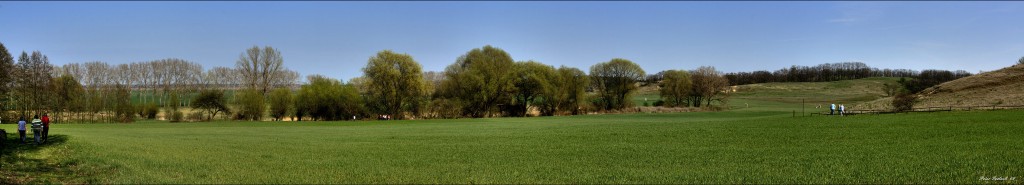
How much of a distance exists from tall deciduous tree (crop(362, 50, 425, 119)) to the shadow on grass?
53.2m

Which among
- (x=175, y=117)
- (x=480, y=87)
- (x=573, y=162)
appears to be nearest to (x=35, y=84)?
(x=175, y=117)

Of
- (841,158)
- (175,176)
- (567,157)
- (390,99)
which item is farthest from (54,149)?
(390,99)

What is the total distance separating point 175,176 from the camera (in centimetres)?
1444

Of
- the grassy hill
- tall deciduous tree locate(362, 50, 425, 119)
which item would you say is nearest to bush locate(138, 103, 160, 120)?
tall deciduous tree locate(362, 50, 425, 119)

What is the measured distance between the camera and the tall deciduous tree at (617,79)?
3903 inches

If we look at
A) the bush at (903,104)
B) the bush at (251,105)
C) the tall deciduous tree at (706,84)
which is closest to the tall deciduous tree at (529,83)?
the tall deciduous tree at (706,84)

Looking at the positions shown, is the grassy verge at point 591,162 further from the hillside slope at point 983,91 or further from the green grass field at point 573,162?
the hillside slope at point 983,91

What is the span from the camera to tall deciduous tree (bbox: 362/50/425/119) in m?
77.8

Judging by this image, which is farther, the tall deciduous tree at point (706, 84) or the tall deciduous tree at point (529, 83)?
the tall deciduous tree at point (706, 84)

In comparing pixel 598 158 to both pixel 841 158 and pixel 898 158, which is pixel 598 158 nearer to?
pixel 841 158

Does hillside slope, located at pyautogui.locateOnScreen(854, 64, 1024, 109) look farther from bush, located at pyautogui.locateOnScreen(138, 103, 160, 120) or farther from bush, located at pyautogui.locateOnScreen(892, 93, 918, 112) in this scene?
bush, located at pyautogui.locateOnScreen(138, 103, 160, 120)

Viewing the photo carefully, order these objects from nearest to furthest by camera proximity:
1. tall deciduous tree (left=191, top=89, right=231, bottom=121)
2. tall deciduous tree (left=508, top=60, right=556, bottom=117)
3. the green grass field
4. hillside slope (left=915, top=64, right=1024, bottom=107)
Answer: the green grass field, hillside slope (left=915, top=64, right=1024, bottom=107), tall deciduous tree (left=191, top=89, right=231, bottom=121), tall deciduous tree (left=508, top=60, right=556, bottom=117)

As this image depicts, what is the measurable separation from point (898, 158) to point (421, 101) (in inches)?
2724

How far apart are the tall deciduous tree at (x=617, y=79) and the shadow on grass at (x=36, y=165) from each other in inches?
3296
